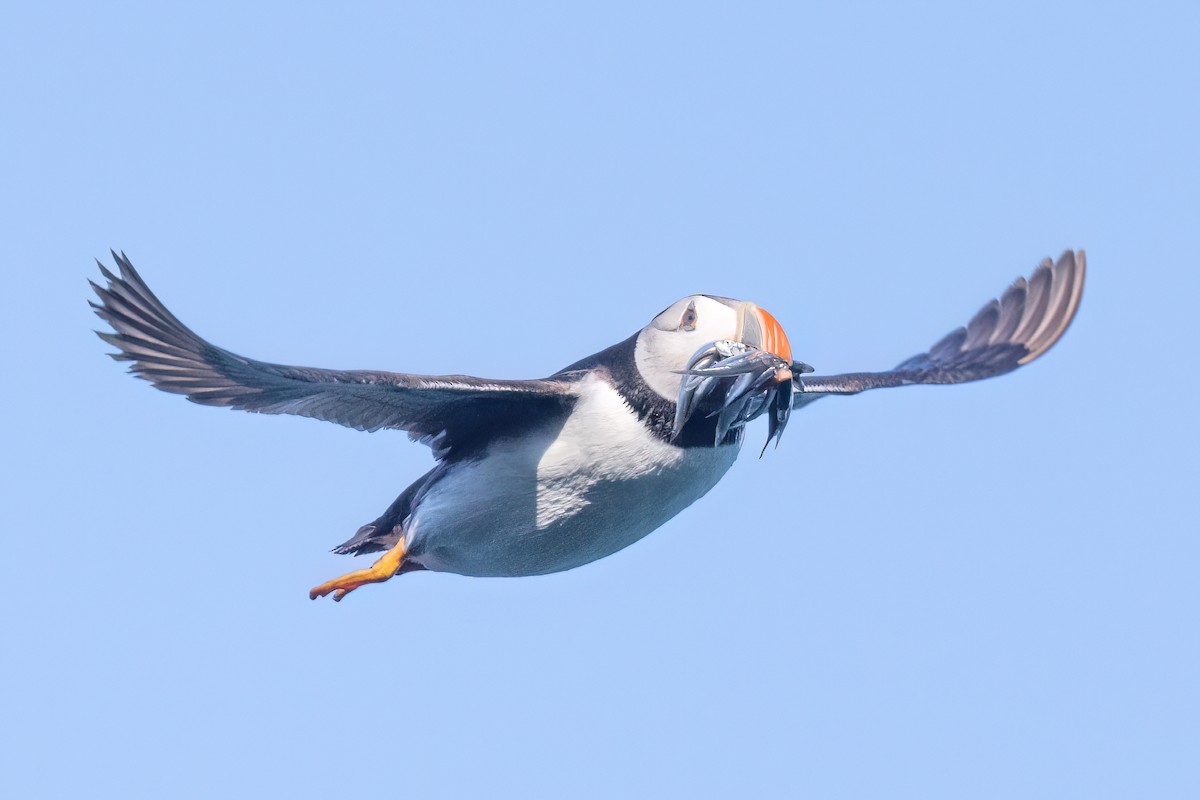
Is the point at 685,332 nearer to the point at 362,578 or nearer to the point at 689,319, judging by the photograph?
the point at 689,319

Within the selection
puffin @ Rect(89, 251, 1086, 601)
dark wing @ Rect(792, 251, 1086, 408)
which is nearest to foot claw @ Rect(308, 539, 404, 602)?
puffin @ Rect(89, 251, 1086, 601)

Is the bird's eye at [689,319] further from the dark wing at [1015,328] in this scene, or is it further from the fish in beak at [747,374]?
the dark wing at [1015,328]

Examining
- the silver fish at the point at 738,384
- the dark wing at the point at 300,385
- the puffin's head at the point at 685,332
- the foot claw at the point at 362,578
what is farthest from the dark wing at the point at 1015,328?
the foot claw at the point at 362,578

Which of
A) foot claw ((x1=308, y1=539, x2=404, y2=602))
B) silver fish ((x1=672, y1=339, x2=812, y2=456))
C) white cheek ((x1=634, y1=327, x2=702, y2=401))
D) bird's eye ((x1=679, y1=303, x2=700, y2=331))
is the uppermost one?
bird's eye ((x1=679, y1=303, x2=700, y2=331))

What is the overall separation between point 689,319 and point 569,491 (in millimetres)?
1780

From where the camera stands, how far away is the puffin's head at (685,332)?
541 inches

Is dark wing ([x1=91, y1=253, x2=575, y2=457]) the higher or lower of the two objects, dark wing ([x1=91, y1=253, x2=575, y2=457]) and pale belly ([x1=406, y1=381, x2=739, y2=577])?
the higher

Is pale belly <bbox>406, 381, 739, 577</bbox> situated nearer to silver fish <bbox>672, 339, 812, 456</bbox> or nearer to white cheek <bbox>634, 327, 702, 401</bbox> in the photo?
white cheek <bbox>634, 327, 702, 401</bbox>

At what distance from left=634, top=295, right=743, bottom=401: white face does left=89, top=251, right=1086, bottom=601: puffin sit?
1cm

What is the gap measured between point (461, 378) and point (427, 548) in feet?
6.85

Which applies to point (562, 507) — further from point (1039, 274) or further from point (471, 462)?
point (1039, 274)

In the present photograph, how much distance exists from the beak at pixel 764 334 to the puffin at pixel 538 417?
0.01m

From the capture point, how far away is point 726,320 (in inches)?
551

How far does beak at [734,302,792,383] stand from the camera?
13359 millimetres
